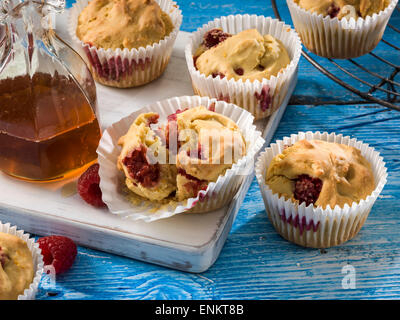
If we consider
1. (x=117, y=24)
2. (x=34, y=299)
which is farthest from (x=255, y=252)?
(x=117, y=24)

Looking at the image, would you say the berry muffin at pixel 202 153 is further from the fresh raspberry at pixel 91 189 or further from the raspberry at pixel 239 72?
the raspberry at pixel 239 72

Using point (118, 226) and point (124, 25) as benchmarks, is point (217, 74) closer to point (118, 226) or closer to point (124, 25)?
point (124, 25)

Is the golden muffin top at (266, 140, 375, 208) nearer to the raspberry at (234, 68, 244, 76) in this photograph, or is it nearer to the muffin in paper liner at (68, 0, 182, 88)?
the raspberry at (234, 68, 244, 76)

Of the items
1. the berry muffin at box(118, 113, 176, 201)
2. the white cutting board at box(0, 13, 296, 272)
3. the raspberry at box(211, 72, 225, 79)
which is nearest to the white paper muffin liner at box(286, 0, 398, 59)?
the raspberry at box(211, 72, 225, 79)

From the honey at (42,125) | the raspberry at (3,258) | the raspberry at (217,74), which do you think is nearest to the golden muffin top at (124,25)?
the raspberry at (217,74)

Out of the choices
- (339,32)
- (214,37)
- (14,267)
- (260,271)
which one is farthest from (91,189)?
(339,32)

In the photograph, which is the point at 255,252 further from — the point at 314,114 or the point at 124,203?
the point at 314,114
